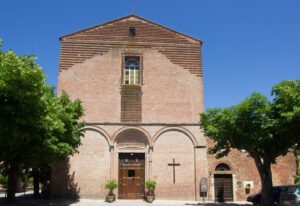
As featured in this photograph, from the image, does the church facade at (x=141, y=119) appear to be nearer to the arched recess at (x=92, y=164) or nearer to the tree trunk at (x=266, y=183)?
the arched recess at (x=92, y=164)

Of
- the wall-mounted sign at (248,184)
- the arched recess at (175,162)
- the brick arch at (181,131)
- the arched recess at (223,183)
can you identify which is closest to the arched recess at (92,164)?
the arched recess at (175,162)

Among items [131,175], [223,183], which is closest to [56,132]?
[131,175]

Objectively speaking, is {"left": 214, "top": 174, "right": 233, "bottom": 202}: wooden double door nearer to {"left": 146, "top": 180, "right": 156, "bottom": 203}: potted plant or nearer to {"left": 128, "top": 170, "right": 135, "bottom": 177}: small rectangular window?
{"left": 146, "top": 180, "right": 156, "bottom": 203}: potted plant

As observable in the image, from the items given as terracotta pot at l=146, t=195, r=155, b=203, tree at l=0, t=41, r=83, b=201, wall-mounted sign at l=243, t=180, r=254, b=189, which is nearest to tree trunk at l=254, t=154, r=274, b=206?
wall-mounted sign at l=243, t=180, r=254, b=189

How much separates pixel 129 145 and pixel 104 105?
3.19 metres

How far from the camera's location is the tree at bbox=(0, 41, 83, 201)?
42.1ft

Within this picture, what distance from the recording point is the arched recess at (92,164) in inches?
914

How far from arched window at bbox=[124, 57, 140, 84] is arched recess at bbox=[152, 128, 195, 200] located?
426 cm

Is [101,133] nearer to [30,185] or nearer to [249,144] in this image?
[249,144]

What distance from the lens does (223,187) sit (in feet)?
80.0

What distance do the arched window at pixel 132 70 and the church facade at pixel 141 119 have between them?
0.23ft

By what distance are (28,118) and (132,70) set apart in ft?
42.1

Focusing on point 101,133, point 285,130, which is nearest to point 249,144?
point 285,130

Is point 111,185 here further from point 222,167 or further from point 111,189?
point 222,167
